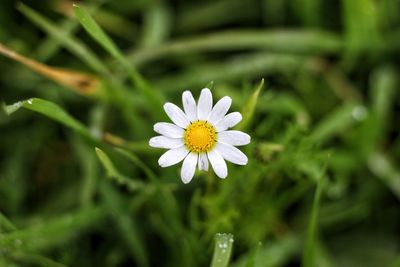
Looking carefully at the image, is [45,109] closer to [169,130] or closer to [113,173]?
[113,173]

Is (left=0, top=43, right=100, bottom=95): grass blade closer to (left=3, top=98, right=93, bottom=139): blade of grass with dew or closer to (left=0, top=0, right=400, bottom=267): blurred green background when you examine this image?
(left=0, top=0, right=400, bottom=267): blurred green background

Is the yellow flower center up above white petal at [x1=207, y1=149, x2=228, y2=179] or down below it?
above

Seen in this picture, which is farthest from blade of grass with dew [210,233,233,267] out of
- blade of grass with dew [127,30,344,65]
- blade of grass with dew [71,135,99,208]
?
blade of grass with dew [127,30,344,65]

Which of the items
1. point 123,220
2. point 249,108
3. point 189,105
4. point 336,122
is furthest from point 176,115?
point 336,122

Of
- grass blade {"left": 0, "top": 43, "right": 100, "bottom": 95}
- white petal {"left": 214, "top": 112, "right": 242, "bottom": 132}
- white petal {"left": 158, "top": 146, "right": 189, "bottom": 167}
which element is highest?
grass blade {"left": 0, "top": 43, "right": 100, "bottom": 95}

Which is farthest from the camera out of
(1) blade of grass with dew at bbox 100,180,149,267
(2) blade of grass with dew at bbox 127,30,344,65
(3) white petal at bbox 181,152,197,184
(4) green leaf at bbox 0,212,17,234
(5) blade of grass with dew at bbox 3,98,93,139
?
(2) blade of grass with dew at bbox 127,30,344,65

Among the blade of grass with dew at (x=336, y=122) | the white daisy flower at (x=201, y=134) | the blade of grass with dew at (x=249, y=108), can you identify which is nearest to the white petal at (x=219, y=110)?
the white daisy flower at (x=201, y=134)

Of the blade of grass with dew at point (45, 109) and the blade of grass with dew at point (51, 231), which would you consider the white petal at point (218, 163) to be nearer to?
the blade of grass with dew at point (45, 109)

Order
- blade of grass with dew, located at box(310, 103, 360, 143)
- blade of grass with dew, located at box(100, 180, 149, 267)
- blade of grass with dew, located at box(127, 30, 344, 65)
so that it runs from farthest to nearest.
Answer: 1. blade of grass with dew, located at box(127, 30, 344, 65)
2. blade of grass with dew, located at box(310, 103, 360, 143)
3. blade of grass with dew, located at box(100, 180, 149, 267)
